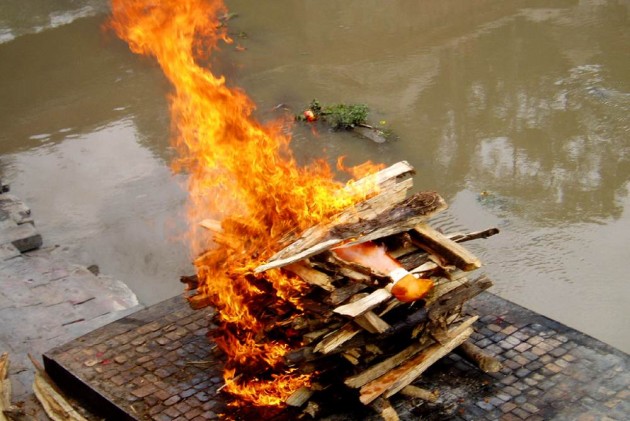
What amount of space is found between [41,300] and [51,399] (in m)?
2.12

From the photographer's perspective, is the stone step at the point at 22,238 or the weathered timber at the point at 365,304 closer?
the weathered timber at the point at 365,304

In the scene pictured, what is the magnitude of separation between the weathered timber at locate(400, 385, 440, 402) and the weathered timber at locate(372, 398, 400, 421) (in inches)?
9.3

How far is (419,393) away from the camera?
5.59 m

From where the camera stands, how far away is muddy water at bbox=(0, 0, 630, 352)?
29.1 feet

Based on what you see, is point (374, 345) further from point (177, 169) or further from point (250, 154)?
point (177, 169)

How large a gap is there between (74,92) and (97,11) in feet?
15.9

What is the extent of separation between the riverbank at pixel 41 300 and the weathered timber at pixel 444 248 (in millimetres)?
A: 3316

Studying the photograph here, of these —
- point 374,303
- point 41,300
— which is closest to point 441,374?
point 374,303

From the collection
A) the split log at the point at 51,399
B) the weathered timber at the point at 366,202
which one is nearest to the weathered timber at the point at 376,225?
the weathered timber at the point at 366,202

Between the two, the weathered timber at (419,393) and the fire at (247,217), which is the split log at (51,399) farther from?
the weathered timber at (419,393)

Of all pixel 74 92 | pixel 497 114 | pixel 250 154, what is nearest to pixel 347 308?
pixel 250 154

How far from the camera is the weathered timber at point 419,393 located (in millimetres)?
5562

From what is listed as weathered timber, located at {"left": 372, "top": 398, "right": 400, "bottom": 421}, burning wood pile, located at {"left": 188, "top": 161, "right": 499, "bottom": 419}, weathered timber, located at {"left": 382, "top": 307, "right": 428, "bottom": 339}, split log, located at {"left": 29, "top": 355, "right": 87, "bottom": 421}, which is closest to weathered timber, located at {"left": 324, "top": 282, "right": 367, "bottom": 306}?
burning wood pile, located at {"left": 188, "top": 161, "right": 499, "bottom": 419}

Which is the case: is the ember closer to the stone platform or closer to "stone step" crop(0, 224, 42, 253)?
the stone platform
